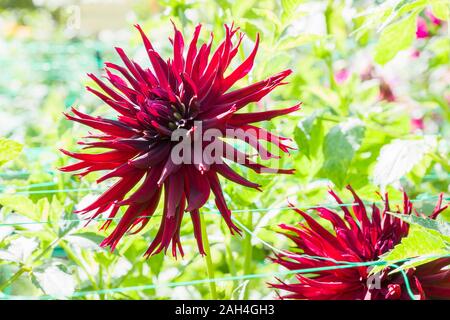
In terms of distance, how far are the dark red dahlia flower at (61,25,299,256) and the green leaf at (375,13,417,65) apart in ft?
0.68

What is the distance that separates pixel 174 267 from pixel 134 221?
41 centimetres

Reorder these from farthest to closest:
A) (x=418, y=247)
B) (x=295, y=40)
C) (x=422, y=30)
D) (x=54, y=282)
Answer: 1. (x=422, y=30)
2. (x=295, y=40)
3. (x=54, y=282)
4. (x=418, y=247)

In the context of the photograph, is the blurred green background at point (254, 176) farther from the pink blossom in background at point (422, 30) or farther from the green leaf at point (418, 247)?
the green leaf at point (418, 247)

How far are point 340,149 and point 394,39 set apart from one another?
116 mm

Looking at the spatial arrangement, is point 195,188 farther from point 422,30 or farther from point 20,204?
point 422,30

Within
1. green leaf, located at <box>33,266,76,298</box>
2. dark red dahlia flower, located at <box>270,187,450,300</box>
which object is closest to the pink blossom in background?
dark red dahlia flower, located at <box>270,187,450,300</box>

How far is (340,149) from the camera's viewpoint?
2.20 feet

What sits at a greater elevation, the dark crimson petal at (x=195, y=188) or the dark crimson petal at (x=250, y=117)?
the dark crimson petal at (x=250, y=117)

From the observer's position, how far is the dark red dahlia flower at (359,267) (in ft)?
1.70

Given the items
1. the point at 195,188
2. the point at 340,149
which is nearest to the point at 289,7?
the point at 340,149

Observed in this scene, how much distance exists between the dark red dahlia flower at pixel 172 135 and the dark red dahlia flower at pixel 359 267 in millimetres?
87

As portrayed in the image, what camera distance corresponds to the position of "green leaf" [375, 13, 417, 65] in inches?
25.7

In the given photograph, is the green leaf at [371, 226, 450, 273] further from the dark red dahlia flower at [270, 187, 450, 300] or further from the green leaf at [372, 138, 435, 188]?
the green leaf at [372, 138, 435, 188]

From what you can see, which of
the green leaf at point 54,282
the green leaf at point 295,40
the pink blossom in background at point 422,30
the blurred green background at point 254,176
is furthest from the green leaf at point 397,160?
the pink blossom in background at point 422,30
